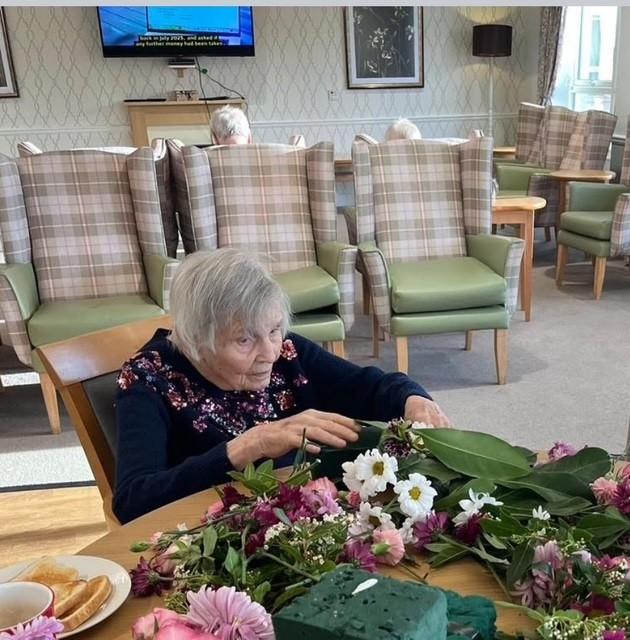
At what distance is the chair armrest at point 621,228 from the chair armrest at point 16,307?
3164 mm

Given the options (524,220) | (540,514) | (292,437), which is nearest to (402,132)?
(524,220)

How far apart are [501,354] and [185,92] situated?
15.5 feet

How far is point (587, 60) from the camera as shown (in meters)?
6.61

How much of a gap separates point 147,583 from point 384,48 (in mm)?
6906

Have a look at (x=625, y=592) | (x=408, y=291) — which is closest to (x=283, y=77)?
(x=408, y=291)

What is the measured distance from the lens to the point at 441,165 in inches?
140

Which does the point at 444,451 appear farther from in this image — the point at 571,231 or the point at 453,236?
the point at 571,231

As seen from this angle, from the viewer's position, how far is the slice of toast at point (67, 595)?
0.83 metres

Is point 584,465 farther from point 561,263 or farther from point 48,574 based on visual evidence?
point 561,263

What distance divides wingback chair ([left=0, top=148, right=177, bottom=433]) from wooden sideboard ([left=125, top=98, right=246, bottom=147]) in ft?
12.4

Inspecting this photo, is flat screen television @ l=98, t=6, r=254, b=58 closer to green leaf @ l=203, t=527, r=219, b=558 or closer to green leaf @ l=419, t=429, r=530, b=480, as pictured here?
green leaf @ l=419, t=429, r=530, b=480

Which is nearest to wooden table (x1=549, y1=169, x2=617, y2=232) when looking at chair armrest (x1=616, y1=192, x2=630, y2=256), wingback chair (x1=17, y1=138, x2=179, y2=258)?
chair armrest (x1=616, y1=192, x2=630, y2=256)

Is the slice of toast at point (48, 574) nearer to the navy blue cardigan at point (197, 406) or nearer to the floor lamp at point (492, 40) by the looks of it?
the navy blue cardigan at point (197, 406)

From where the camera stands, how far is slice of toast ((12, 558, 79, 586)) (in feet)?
2.91
